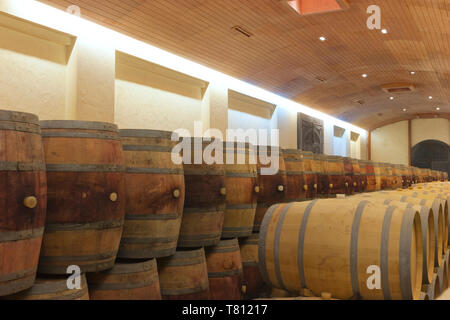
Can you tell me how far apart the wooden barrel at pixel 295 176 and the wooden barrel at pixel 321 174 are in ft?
2.02

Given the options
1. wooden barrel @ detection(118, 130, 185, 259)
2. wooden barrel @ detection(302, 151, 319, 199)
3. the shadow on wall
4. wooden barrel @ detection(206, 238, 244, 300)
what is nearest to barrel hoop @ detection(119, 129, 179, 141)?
wooden barrel @ detection(118, 130, 185, 259)

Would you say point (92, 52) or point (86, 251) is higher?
point (92, 52)

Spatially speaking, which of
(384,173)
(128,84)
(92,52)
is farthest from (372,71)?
(92,52)

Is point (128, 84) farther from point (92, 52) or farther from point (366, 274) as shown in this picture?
point (366, 274)

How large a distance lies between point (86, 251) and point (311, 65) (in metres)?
11.7

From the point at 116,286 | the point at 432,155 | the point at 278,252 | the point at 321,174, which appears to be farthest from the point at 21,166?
the point at 432,155

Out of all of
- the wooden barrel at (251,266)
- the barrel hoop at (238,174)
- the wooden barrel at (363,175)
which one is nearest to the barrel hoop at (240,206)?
the barrel hoop at (238,174)

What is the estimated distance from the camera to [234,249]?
11.3 ft

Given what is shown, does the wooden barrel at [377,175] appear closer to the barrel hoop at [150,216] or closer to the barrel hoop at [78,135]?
the barrel hoop at [150,216]

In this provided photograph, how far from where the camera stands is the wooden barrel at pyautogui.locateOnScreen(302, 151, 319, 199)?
493 cm

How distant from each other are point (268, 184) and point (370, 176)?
12.9 feet

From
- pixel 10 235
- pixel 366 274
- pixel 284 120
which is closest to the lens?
pixel 10 235

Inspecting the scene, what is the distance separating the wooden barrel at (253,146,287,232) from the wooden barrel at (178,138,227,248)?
77 cm

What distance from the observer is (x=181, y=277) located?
9.68 ft
